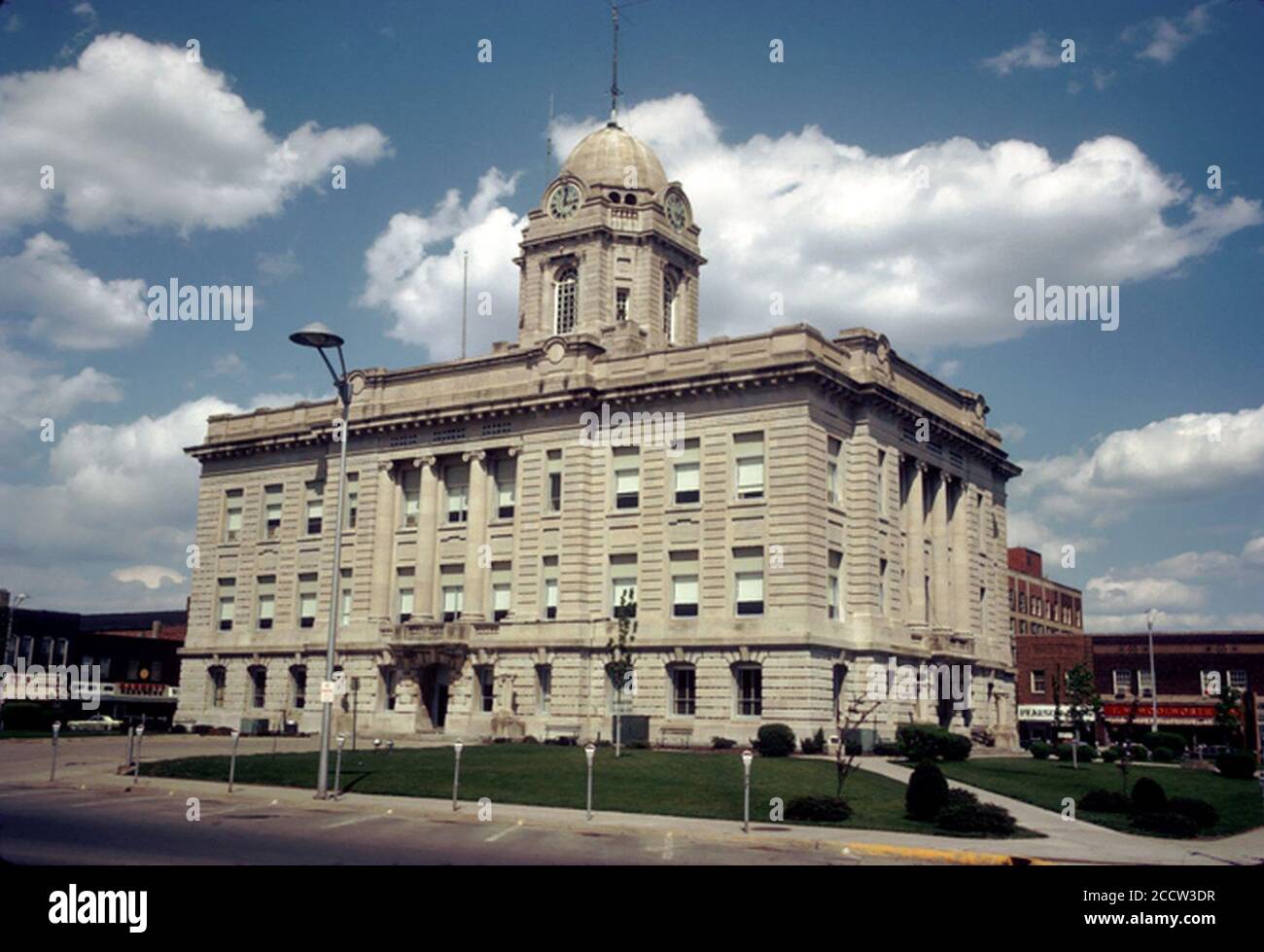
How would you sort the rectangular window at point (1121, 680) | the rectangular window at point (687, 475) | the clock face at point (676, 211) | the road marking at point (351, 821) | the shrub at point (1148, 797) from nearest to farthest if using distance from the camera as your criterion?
the road marking at point (351, 821) < the shrub at point (1148, 797) < the rectangular window at point (687, 475) < the clock face at point (676, 211) < the rectangular window at point (1121, 680)

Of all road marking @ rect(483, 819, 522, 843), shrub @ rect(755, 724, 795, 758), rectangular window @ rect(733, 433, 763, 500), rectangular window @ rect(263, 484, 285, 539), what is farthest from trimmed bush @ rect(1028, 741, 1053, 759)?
rectangular window @ rect(263, 484, 285, 539)

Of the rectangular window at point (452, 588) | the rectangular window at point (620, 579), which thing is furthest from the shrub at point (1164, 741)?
the rectangular window at point (452, 588)

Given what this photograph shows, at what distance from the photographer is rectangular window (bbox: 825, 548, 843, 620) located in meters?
52.1

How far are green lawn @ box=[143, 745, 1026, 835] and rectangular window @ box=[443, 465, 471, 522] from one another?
56.9 ft

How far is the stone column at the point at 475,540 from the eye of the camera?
5788 centimetres

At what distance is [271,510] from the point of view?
225ft

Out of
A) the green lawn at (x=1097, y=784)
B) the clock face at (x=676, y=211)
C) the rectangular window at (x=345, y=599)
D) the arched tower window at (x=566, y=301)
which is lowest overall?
the green lawn at (x=1097, y=784)

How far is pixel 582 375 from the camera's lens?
56594 mm

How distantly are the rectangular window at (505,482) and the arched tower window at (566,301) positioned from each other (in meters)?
10.5

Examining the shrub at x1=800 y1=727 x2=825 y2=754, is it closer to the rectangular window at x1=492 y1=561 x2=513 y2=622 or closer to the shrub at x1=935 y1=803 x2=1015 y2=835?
the rectangular window at x1=492 y1=561 x2=513 y2=622

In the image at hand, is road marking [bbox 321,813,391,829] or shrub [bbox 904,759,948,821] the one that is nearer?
road marking [bbox 321,813,391,829]

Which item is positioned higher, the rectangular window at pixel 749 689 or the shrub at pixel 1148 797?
the rectangular window at pixel 749 689

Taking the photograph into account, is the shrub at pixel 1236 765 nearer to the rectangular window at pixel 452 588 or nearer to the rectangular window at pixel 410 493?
the rectangular window at pixel 452 588
